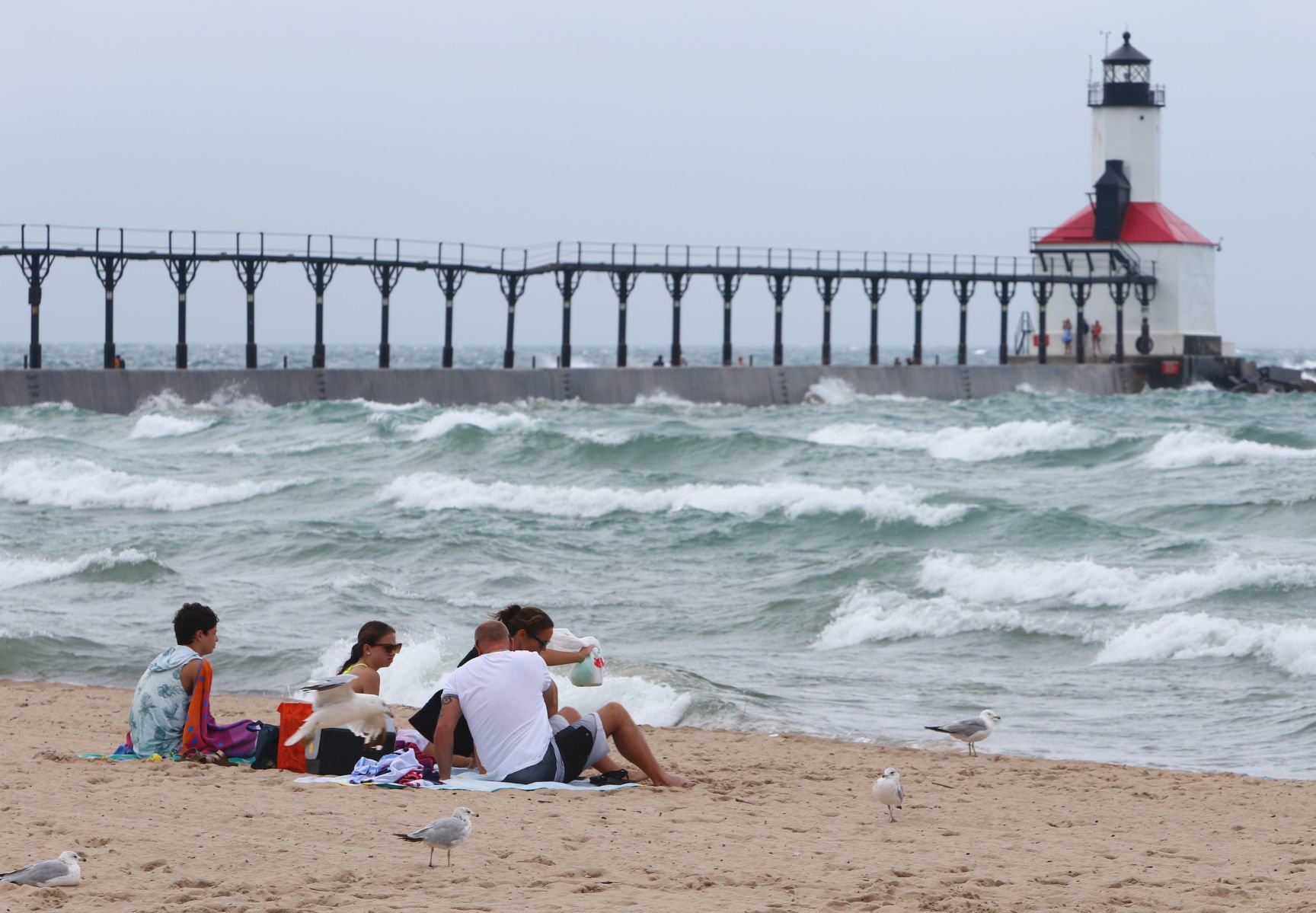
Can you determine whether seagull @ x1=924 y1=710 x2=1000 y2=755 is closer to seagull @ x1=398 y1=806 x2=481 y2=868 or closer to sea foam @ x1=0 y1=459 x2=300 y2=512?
seagull @ x1=398 y1=806 x2=481 y2=868

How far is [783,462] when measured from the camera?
94.3 ft

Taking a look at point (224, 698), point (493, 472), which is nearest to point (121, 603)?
point (224, 698)

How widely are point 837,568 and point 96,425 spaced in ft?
69.6

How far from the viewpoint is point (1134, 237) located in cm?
5306

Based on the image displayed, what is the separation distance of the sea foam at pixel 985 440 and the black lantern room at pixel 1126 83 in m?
22.0

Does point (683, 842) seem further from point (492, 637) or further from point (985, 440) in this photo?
point (985, 440)

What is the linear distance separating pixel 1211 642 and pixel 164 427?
24586 mm

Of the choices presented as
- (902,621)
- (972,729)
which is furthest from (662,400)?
(972,729)

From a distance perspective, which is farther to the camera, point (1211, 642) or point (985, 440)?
point (985, 440)

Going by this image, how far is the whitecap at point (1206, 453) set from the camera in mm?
28781

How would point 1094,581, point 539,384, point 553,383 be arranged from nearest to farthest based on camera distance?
1. point 1094,581
2. point 539,384
3. point 553,383

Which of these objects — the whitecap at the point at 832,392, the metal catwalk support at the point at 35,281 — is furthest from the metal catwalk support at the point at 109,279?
the whitecap at the point at 832,392

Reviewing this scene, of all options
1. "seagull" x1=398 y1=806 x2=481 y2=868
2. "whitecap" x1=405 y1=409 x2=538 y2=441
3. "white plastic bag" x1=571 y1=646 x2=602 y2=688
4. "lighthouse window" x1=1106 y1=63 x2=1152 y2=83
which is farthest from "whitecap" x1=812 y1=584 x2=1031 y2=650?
"lighthouse window" x1=1106 y1=63 x2=1152 y2=83

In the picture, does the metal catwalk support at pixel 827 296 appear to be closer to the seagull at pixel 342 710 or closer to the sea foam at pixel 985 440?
the sea foam at pixel 985 440
